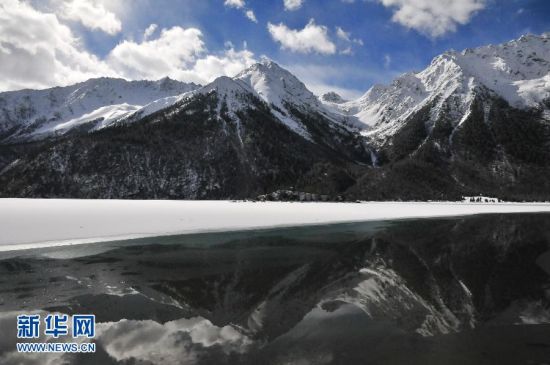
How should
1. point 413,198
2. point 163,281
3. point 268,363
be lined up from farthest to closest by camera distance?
point 413,198
point 163,281
point 268,363

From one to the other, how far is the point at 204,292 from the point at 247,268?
474cm

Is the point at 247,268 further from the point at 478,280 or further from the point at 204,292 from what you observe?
the point at 478,280

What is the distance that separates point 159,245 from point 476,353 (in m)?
21.9

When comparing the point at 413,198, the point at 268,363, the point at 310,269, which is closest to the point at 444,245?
the point at 310,269

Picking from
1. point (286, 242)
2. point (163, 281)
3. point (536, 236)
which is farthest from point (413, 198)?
point (163, 281)

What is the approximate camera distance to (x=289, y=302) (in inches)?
542

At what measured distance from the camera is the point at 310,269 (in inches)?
764

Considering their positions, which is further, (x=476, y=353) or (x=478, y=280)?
(x=478, y=280)

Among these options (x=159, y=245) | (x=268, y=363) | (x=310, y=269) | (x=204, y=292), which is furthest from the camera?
(x=159, y=245)

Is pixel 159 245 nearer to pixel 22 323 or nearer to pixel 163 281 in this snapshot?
Answer: pixel 163 281

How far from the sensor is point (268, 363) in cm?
877

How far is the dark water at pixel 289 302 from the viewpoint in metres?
9.52

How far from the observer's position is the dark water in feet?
31.2

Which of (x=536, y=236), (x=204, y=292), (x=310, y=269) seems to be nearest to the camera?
(x=204, y=292)
